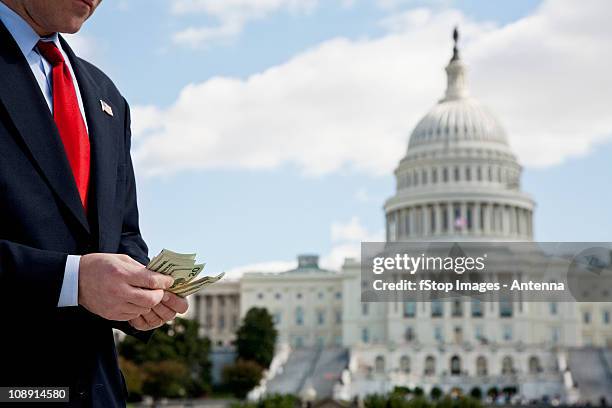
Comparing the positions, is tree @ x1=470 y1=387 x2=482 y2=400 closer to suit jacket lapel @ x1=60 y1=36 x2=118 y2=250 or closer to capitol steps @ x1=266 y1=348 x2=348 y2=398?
capitol steps @ x1=266 y1=348 x2=348 y2=398

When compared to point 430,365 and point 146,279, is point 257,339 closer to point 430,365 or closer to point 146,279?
point 430,365

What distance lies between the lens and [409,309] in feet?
401

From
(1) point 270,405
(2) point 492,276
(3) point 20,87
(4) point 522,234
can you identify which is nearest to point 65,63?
(3) point 20,87

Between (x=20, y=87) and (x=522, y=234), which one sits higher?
(x=522, y=234)

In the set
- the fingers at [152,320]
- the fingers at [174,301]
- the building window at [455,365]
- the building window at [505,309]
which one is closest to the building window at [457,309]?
the building window at [505,309]

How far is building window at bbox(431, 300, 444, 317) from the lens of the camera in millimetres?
120938

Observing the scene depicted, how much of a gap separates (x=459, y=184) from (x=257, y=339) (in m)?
37.6

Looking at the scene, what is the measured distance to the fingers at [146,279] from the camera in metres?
3.84

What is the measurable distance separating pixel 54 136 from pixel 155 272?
0.75 m

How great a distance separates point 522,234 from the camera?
416 feet

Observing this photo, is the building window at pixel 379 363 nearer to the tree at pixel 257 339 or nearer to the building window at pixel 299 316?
the tree at pixel 257 339

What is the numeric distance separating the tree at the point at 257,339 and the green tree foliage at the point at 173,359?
4757 millimetres

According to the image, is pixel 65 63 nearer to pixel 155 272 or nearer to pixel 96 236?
pixel 96 236

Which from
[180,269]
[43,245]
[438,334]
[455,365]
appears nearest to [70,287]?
[43,245]
